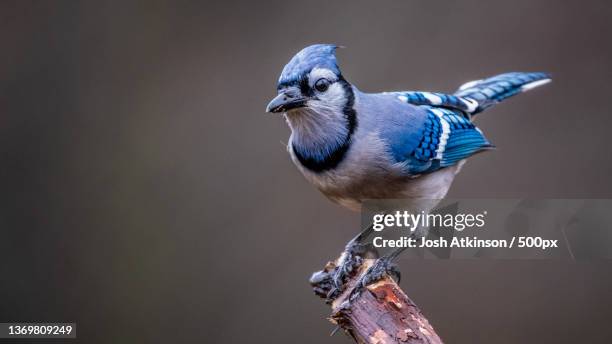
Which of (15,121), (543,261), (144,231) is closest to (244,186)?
(144,231)

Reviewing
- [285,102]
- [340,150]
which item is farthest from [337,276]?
[285,102]

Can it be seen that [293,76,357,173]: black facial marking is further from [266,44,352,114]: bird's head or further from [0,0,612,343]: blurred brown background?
[0,0,612,343]: blurred brown background

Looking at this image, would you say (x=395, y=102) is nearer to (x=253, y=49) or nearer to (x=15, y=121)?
(x=253, y=49)

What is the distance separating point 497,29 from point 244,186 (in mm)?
1903

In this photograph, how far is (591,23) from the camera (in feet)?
15.9

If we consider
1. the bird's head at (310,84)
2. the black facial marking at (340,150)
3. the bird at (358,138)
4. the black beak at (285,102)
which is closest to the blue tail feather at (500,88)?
the bird at (358,138)

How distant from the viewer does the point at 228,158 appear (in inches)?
194

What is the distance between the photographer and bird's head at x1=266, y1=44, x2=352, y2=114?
2.58 metres

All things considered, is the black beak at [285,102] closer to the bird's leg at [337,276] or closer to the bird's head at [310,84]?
the bird's head at [310,84]

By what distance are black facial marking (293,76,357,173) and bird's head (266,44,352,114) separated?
0.06 metres

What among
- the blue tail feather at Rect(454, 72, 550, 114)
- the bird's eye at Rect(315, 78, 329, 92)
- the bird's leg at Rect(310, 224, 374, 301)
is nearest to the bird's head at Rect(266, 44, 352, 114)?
the bird's eye at Rect(315, 78, 329, 92)

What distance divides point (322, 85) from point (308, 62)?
10 centimetres

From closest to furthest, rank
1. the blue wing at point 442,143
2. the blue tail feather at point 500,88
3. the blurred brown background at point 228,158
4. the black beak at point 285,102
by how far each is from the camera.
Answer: the black beak at point 285,102 → the blue wing at point 442,143 → the blue tail feather at point 500,88 → the blurred brown background at point 228,158

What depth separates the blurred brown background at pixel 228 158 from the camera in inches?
183
